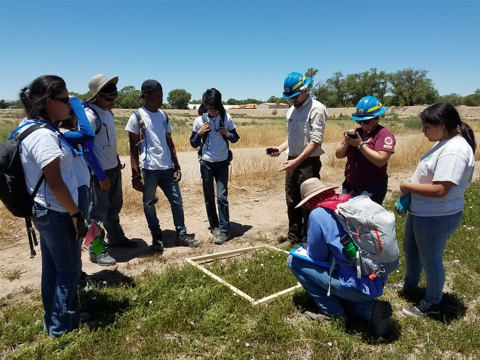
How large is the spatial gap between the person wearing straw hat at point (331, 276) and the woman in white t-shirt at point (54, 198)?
77.2 inches

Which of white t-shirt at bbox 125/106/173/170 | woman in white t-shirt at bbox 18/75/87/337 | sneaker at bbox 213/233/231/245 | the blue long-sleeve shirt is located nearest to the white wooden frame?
sneaker at bbox 213/233/231/245

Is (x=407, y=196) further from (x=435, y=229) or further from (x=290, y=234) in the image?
(x=290, y=234)

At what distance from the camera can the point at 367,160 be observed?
13.9 feet

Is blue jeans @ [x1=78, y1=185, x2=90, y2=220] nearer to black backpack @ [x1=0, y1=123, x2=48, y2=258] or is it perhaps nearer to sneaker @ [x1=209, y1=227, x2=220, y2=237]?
black backpack @ [x1=0, y1=123, x2=48, y2=258]

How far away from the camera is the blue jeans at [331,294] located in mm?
3131

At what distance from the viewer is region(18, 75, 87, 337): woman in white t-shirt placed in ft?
8.82

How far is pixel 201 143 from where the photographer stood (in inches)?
229

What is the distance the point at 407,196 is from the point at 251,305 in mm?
1889

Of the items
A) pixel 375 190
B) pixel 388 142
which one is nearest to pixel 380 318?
pixel 375 190

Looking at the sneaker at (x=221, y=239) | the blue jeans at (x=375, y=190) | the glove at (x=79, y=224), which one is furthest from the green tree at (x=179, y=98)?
the glove at (x=79, y=224)

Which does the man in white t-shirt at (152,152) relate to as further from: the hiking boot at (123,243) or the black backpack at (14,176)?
the black backpack at (14,176)

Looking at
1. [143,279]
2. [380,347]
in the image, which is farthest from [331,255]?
[143,279]

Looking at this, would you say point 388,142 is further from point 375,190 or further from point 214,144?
point 214,144

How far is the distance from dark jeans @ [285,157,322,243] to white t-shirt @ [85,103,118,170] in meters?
2.48
